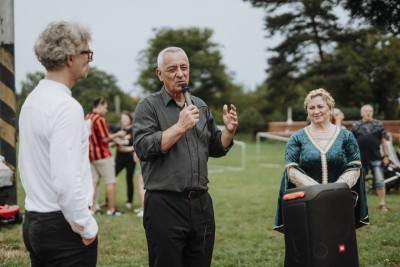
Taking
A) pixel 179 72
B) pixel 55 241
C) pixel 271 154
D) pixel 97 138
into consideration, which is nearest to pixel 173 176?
pixel 179 72

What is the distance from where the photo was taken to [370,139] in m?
8.78

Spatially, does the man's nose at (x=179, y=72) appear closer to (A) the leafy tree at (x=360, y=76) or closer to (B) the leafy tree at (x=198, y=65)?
(A) the leafy tree at (x=360, y=76)

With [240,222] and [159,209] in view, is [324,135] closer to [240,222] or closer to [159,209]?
[159,209]

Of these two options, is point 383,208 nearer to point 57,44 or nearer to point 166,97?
point 166,97

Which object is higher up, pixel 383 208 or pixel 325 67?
pixel 325 67

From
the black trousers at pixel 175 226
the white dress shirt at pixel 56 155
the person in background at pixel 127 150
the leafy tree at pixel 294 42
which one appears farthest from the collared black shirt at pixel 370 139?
the leafy tree at pixel 294 42

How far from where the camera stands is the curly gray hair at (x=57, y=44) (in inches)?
86.6

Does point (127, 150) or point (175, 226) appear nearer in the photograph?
point (175, 226)

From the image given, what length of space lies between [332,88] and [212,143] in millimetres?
32190

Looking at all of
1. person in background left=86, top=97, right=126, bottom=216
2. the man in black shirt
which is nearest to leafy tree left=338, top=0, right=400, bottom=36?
the man in black shirt

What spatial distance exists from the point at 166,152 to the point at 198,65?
7027 centimetres

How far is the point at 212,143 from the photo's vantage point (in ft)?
10.9

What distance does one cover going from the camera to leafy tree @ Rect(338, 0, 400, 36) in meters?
4.77

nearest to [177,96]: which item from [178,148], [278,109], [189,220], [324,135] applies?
[178,148]
